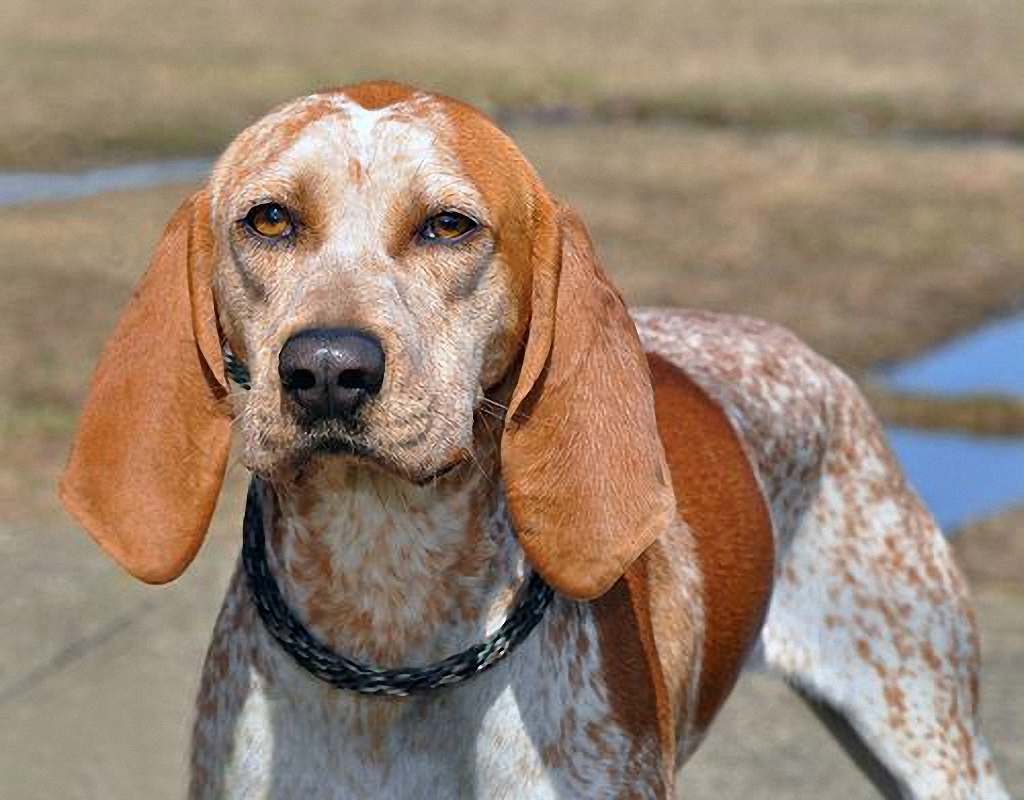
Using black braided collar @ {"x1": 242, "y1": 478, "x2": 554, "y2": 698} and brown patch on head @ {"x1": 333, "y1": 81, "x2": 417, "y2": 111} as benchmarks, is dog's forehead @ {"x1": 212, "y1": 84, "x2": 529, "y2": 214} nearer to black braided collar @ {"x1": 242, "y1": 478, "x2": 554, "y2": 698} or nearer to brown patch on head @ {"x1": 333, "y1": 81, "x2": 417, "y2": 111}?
brown patch on head @ {"x1": 333, "y1": 81, "x2": 417, "y2": 111}

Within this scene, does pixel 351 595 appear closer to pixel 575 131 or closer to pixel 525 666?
pixel 525 666

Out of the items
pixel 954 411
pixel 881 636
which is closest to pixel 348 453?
pixel 881 636

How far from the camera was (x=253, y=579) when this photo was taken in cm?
420

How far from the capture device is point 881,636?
17.7ft

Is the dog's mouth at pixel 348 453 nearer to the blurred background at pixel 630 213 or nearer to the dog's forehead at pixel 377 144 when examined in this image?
the dog's forehead at pixel 377 144

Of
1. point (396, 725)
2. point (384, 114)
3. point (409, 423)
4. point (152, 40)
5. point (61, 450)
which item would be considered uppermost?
point (384, 114)

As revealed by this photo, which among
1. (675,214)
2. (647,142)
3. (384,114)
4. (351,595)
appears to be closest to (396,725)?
(351,595)

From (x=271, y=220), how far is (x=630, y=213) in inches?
463

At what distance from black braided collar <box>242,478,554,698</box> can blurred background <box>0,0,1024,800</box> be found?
2.34 metres

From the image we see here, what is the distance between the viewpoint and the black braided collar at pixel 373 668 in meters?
4.09

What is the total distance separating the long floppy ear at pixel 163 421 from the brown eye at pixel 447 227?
40 centimetres

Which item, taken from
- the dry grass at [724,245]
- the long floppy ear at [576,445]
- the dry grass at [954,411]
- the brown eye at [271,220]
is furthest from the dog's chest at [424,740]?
the dry grass at [954,411]

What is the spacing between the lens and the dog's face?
368 centimetres

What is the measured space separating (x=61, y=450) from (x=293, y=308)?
20.0 feet
